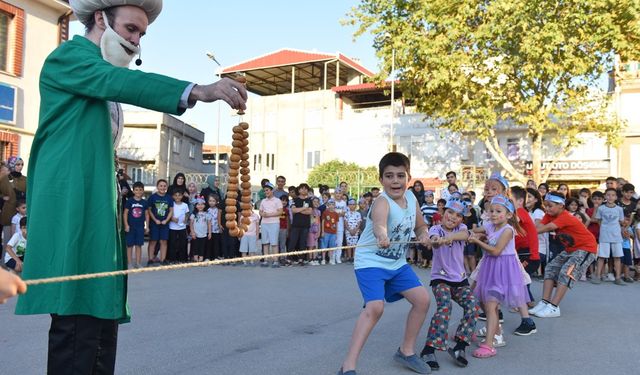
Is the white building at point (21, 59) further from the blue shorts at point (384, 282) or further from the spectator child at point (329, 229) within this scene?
the blue shorts at point (384, 282)

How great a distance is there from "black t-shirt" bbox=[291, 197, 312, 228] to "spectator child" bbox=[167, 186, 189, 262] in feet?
8.00

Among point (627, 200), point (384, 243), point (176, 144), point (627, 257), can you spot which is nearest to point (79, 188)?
point (384, 243)

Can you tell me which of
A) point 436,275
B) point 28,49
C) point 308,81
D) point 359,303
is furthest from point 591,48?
point 308,81

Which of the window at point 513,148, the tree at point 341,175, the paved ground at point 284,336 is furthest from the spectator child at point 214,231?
the window at point 513,148

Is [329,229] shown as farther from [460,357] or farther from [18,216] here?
[460,357]

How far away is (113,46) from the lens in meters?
2.11

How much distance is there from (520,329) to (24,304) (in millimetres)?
4918

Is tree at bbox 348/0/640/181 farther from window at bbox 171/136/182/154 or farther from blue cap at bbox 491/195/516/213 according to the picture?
window at bbox 171/136/182/154

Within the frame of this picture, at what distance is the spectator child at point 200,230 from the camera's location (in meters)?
11.6

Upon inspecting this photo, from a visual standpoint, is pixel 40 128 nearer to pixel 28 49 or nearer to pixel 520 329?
pixel 520 329

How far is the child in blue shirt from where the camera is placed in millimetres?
3990

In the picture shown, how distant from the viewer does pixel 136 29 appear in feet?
7.16

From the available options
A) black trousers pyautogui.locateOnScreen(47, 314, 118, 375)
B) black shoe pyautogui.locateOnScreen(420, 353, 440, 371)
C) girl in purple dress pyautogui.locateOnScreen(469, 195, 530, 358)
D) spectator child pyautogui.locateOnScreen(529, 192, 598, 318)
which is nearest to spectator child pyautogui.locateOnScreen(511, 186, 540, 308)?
spectator child pyautogui.locateOnScreen(529, 192, 598, 318)

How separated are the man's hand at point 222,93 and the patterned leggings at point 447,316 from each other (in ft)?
10.6
